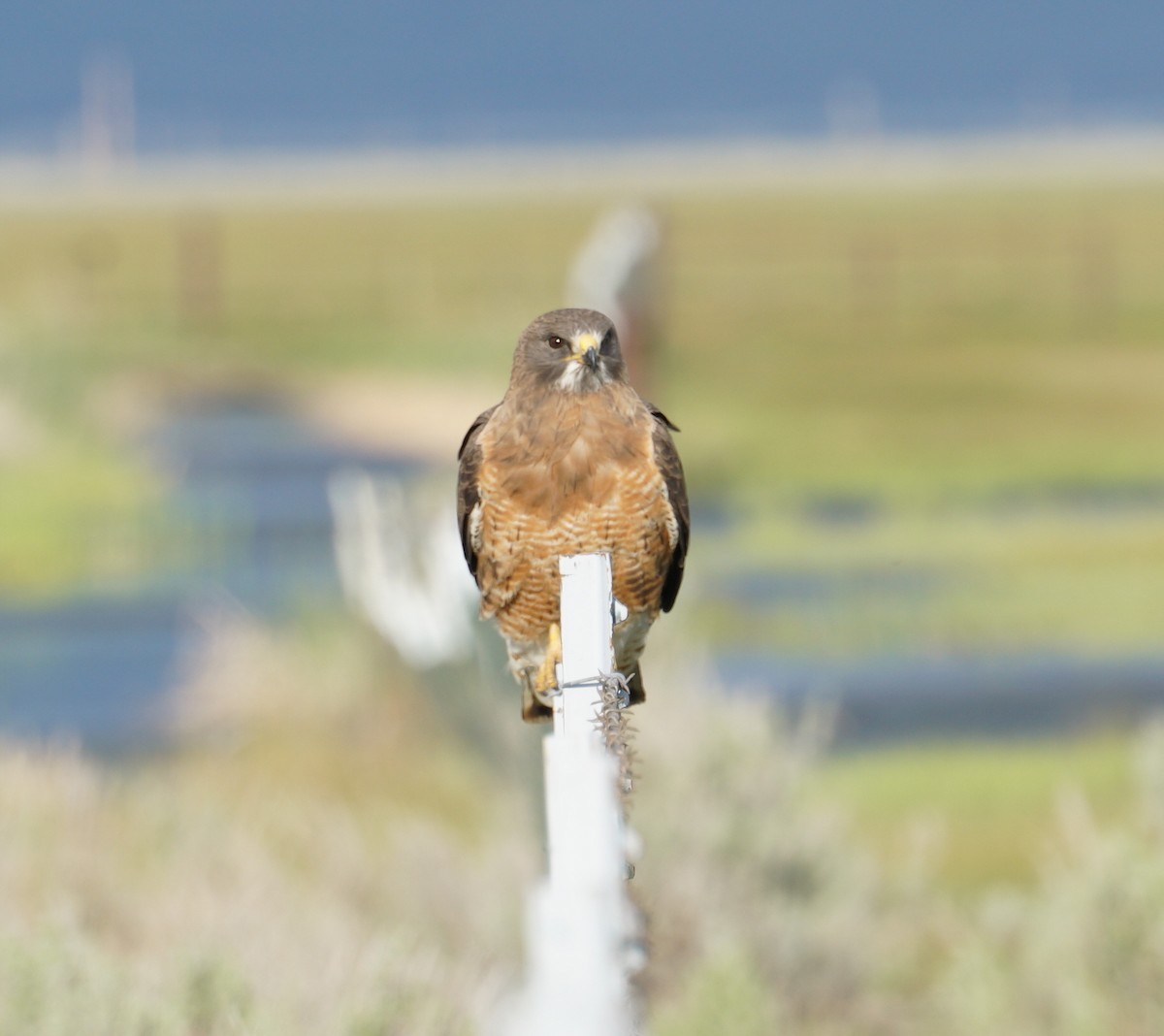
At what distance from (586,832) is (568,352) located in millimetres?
1155

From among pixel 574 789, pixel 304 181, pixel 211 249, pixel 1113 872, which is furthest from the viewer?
pixel 304 181

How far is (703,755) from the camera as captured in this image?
838cm

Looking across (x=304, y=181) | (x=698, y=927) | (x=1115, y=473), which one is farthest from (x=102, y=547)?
(x=304, y=181)

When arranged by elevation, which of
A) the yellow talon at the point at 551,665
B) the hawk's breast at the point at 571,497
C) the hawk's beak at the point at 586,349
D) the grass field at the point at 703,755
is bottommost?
the yellow talon at the point at 551,665

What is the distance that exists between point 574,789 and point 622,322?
4.40 meters

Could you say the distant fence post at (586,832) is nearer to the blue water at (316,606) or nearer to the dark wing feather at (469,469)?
the dark wing feather at (469,469)

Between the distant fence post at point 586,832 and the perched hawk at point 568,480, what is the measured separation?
706mm

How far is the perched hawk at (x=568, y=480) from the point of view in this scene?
4590mm

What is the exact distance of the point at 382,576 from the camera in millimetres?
9000

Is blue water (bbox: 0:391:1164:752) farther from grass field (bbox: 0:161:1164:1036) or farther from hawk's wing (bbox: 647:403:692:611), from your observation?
hawk's wing (bbox: 647:403:692:611)

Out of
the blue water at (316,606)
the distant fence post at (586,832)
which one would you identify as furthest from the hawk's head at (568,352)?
the blue water at (316,606)

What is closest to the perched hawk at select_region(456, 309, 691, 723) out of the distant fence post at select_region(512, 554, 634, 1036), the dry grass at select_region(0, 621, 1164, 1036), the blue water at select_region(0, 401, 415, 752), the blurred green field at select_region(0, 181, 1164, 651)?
the distant fence post at select_region(512, 554, 634, 1036)

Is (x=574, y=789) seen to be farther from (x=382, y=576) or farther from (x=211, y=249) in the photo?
(x=211, y=249)

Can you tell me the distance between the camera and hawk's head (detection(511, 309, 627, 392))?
181 inches
